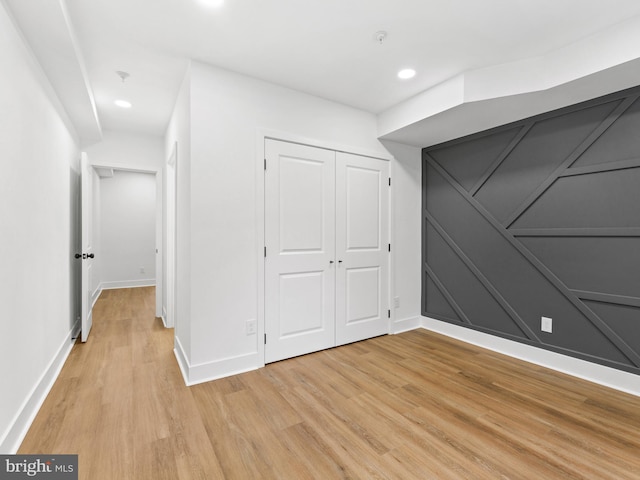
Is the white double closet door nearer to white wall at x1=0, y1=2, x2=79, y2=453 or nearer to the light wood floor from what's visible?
the light wood floor

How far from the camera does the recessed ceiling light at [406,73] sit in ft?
8.63

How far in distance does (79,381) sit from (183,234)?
141 centimetres

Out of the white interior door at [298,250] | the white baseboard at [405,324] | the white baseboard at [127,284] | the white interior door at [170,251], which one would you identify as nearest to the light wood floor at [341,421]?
the white interior door at [298,250]

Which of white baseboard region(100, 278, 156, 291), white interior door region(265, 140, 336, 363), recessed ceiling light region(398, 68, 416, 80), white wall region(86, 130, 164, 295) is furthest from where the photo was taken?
white baseboard region(100, 278, 156, 291)

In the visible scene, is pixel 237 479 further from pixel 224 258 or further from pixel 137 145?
pixel 137 145

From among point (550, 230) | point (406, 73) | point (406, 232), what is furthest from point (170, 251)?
point (550, 230)

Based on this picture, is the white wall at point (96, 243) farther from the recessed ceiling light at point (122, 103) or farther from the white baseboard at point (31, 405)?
the white baseboard at point (31, 405)

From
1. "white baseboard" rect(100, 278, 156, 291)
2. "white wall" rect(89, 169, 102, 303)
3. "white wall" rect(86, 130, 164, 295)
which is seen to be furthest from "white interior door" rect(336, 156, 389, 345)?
"white baseboard" rect(100, 278, 156, 291)

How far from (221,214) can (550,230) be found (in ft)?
9.58

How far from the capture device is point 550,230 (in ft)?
9.05

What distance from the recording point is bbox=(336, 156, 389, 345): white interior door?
3285 mm

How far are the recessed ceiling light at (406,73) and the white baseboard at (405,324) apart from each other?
265cm

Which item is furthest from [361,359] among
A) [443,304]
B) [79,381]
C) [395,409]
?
[79,381]

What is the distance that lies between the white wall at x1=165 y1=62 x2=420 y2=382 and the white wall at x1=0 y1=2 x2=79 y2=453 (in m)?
0.97
